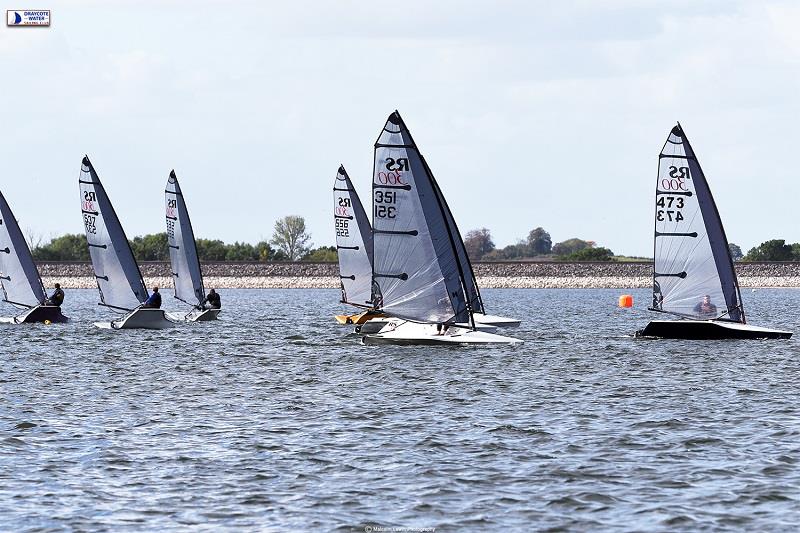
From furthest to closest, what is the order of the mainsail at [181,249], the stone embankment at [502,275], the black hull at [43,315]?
the stone embankment at [502,275], the mainsail at [181,249], the black hull at [43,315]

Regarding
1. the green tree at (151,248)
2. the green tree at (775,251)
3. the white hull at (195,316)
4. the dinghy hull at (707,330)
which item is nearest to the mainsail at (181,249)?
the white hull at (195,316)

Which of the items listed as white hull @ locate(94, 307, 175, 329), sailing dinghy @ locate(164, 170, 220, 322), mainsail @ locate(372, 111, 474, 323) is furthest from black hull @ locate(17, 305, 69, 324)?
mainsail @ locate(372, 111, 474, 323)

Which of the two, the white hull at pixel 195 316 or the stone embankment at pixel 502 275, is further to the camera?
the stone embankment at pixel 502 275

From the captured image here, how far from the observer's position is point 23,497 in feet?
60.3

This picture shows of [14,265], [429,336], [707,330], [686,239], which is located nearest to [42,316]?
[14,265]

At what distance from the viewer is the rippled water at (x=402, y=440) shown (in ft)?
57.7

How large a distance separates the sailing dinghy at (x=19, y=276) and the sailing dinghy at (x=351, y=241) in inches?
475

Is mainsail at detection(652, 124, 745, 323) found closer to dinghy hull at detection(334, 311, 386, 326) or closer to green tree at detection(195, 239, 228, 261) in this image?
dinghy hull at detection(334, 311, 386, 326)

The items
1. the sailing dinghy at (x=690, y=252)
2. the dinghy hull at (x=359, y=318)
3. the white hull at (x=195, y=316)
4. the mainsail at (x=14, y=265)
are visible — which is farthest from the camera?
the white hull at (x=195, y=316)

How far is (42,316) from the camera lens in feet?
185

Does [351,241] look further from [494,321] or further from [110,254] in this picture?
[110,254]

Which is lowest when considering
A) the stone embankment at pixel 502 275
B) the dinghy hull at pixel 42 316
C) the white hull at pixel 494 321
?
Answer: the white hull at pixel 494 321

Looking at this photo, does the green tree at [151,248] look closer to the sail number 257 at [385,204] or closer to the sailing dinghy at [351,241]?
the sailing dinghy at [351,241]

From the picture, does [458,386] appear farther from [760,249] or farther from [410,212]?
[760,249]
